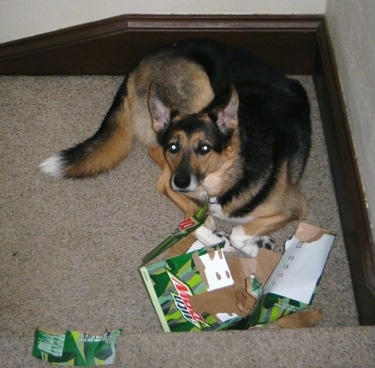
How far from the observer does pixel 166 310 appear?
1.92 m

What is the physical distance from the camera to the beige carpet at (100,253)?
1.66m

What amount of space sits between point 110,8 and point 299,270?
150cm

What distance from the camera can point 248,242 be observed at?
2.19m

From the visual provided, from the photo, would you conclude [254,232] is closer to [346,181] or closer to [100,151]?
[346,181]

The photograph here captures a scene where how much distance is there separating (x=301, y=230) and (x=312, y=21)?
3.58 ft

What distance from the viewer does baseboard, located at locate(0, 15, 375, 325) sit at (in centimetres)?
242

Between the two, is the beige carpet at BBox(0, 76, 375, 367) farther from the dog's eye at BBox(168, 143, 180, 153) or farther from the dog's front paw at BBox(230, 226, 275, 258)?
the dog's eye at BBox(168, 143, 180, 153)

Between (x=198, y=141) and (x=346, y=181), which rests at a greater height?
(x=198, y=141)

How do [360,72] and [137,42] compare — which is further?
[137,42]

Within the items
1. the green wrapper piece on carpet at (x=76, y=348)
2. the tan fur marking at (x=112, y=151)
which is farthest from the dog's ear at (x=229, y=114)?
the green wrapper piece on carpet at (x=76, y=348)

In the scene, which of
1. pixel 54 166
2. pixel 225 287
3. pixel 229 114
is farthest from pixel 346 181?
pixel 54 166

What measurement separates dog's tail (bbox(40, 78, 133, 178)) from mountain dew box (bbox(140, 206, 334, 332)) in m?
0.52

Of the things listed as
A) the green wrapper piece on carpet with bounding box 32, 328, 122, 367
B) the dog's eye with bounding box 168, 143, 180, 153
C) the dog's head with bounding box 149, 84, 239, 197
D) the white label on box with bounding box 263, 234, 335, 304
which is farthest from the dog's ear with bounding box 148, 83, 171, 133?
the green wrapper piece on carpet with bounding box 32, 328, 122, 367

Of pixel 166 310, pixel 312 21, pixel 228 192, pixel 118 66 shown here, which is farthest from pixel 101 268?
pixel 312 21
